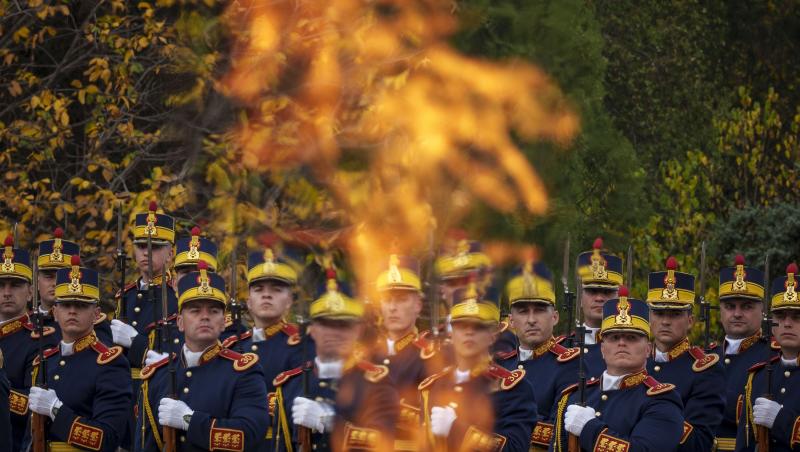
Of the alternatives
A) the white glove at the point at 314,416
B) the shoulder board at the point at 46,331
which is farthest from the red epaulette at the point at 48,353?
the white glove at the point at 314,416

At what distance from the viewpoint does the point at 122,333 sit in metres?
14.8

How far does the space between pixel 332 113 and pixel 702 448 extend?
700cm

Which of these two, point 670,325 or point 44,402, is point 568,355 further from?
point 44,402

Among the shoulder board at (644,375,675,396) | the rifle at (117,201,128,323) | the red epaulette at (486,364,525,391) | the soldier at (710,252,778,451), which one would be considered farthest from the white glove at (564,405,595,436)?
the rifle at (117,201,128,323)

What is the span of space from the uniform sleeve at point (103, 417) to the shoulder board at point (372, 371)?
9.09 feet

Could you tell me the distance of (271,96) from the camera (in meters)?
18.2

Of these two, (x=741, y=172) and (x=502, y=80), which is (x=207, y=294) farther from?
(x=741, y=172)

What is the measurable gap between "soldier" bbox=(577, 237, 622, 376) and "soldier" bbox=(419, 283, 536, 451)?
235cm

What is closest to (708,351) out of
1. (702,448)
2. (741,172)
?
(702,448)

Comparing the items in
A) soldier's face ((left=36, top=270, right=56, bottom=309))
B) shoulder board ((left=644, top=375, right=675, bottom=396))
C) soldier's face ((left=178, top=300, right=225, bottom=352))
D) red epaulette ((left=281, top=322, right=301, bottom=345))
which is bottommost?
shoulder board ((left=644, top=375, right=675, bottom=396))

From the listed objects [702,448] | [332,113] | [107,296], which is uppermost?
[332,113]

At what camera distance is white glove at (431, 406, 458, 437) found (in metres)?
10.7

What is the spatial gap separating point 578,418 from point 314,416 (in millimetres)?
1799

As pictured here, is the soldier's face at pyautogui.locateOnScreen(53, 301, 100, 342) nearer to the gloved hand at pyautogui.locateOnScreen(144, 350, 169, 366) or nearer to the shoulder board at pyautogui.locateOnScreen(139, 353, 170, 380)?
the gloved hand at pyautogui.locateOnScreen(144, 350, 169, 366)
